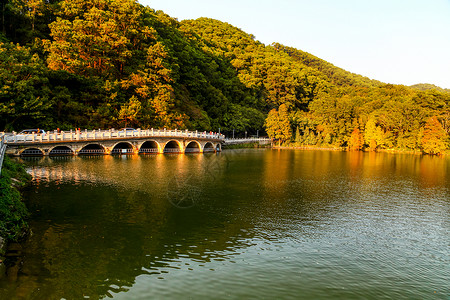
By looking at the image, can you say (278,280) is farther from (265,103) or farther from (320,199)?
(265,103)

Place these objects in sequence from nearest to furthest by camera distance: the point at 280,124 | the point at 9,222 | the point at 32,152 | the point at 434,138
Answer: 1. the point at 9,222
2. the point at 32,152
3. the point at 434,138
4. the point at 280,124

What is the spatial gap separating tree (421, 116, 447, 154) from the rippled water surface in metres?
56.3

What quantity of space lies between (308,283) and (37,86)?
53.1 meters

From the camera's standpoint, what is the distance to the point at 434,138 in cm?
7881

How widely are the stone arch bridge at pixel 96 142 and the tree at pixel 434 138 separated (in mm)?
53307

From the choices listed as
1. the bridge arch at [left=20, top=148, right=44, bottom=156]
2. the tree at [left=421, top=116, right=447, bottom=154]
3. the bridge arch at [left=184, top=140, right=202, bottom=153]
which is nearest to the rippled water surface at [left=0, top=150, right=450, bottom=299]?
the bridge arch at [left=20, top=148, right=44, bottom=156]

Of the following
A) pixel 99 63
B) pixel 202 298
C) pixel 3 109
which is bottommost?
pixel 202 298

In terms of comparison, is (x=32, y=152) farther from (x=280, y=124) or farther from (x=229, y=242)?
(x=280, y=124)

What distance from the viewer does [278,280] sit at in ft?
42.0

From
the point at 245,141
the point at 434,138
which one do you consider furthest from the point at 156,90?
the point at 434,138

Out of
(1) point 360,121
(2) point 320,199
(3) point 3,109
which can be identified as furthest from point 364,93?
(3) point 3,109

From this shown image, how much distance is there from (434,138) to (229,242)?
80856mm

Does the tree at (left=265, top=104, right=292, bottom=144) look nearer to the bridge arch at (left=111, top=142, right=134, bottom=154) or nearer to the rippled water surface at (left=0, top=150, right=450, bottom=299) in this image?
the bridge arch at (left=111, top=142, right=134, bottom=154)

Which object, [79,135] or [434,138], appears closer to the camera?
[79,135]
